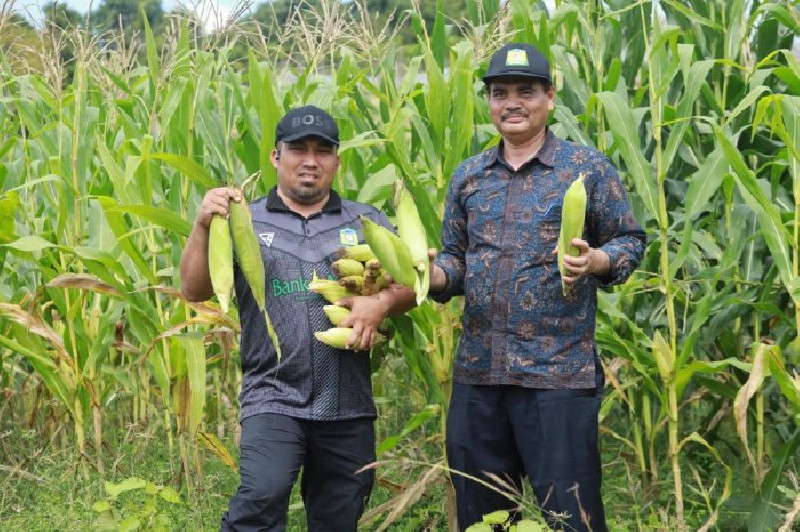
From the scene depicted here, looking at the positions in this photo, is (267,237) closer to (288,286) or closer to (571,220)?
(288,286)

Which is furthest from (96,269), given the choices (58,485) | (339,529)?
(339,529)

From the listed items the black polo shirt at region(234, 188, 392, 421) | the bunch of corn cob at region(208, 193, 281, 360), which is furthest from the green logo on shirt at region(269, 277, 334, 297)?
the bunch of corn cob at region(208, 193, 281, 360)

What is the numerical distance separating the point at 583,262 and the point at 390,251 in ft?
1.96

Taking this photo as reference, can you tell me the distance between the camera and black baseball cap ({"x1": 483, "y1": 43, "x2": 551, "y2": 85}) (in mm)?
3445

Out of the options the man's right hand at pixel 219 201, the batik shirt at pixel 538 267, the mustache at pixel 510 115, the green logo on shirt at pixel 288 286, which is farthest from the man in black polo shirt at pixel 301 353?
the mustache at pixel 510 115

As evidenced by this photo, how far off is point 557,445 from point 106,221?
2.51m

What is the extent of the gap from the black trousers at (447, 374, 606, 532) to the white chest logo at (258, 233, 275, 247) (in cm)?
81

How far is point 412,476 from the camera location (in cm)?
491

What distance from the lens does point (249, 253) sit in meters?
3.35

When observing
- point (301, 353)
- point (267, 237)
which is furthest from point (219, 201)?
point (301, 353)

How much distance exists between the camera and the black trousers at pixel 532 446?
3.48 m

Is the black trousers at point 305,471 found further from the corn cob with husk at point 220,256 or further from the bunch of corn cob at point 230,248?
the corn cob with husk at point 220,256

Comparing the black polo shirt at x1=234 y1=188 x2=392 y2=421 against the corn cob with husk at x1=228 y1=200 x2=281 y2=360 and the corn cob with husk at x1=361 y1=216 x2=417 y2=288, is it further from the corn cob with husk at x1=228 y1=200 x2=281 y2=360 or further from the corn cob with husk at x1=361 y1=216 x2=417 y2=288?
the corn cob with husk at x1=361 y1=216 x2=417 y2=288

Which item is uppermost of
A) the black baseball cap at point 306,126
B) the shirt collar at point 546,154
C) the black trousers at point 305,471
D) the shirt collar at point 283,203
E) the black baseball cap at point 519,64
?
the black baseball cap at point 519,64
